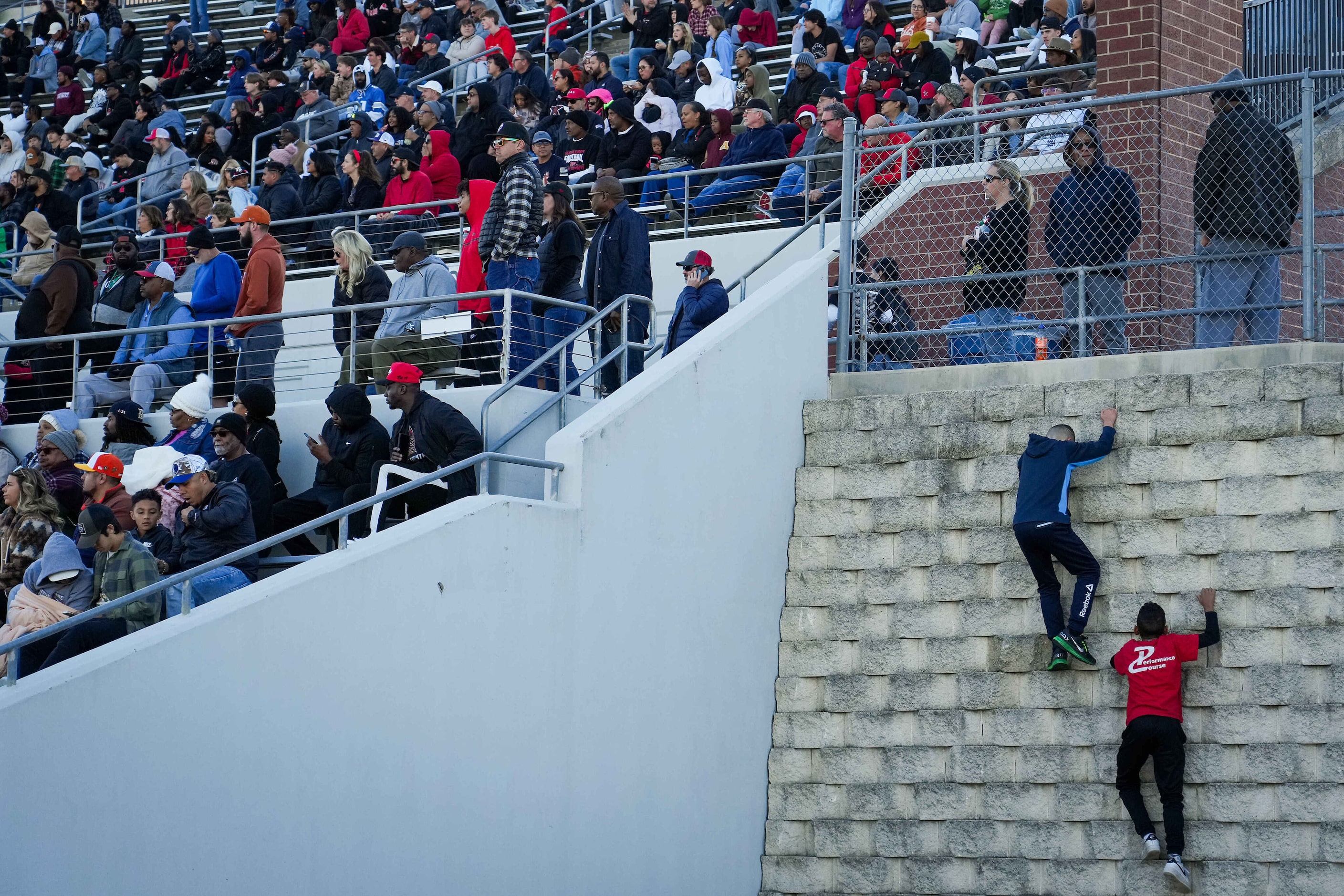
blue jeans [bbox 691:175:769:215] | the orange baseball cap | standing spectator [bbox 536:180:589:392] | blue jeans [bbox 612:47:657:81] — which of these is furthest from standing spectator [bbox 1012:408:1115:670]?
blue jeans [bbox 612:47:657:81]

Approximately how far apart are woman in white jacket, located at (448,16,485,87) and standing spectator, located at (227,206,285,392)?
800 cm

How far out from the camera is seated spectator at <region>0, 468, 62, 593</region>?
9867 mm

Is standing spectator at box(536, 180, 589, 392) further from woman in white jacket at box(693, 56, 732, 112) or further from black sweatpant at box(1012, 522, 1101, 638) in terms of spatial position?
woman in white jacket at box(693, 56, 732, 112)

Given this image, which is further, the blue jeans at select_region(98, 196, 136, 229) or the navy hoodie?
the blue jeans at select_region(98, 196, 136, 229)

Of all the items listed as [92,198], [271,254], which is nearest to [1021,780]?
[271,254]

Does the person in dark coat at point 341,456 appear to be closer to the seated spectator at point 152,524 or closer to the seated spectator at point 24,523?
the seated spectator at point 152,524

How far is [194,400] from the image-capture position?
37.4 feet

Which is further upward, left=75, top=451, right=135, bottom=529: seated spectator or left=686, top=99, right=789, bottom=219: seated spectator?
left=686, top=99, right=789, bottom=219: seated spectator

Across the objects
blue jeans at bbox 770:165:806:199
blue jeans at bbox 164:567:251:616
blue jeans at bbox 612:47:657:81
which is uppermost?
blue jeans at bbox 612:47:657:81

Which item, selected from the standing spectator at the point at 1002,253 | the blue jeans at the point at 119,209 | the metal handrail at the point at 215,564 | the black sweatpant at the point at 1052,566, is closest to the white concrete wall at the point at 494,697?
the metal handrail at the point at 215,564

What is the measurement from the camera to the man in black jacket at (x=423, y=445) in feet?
32.1

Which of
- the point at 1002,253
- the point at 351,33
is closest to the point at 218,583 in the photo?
the point at 1002,253

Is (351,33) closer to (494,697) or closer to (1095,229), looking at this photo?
(1095,229)

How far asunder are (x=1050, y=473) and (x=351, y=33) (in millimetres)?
15636
